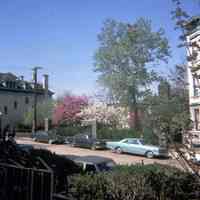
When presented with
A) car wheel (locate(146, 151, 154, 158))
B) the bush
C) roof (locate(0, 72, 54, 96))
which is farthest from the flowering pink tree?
the bush

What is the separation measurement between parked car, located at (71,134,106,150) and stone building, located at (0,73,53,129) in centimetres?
2402

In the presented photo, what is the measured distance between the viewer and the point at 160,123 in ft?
15.2

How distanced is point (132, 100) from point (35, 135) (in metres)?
12.9

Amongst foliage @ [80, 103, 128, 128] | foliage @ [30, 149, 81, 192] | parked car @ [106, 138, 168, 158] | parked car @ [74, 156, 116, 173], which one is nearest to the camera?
foliage @ [30, 149, 81, 192]

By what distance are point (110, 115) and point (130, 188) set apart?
109ft

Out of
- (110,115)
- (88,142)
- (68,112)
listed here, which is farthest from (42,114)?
(88,142)

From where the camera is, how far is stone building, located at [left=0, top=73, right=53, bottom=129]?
50.9 m

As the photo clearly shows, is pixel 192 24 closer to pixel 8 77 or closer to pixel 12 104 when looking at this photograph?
pixel 12 104

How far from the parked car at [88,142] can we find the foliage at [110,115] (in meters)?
8.29

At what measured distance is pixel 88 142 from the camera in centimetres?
2822

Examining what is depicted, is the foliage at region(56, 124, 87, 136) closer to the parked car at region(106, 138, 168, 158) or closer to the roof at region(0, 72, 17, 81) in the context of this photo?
the parked car at region(106, 138, 168, 158)

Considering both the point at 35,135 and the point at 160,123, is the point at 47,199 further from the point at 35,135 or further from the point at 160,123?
the point at 35,135

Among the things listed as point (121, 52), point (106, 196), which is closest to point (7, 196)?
point (106, 196)

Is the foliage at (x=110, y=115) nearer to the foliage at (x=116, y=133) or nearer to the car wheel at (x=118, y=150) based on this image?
the foliage at (x=116, y=133)
